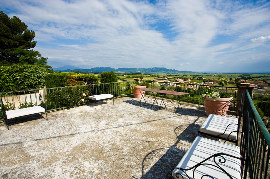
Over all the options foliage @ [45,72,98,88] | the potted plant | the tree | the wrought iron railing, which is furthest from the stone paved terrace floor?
the tree

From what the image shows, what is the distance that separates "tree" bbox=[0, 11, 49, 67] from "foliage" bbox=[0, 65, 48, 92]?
692 inches

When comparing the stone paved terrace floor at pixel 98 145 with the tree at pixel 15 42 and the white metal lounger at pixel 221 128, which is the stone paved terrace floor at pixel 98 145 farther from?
the tree at pixel 15 42

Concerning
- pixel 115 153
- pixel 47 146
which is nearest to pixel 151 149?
pixel 115 153

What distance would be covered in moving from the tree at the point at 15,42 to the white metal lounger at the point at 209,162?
26.3 m

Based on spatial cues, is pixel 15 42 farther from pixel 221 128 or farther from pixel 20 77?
pixel 221 128

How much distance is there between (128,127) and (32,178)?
2700mm

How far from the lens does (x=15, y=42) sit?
68.7ft

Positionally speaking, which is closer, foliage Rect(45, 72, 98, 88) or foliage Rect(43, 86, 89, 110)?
foliage Rect(43, 86, 89, 110)

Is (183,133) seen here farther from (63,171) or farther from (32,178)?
(32,178)

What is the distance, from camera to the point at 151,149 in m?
3.39

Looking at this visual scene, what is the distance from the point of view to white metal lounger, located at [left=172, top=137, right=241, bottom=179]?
179cm

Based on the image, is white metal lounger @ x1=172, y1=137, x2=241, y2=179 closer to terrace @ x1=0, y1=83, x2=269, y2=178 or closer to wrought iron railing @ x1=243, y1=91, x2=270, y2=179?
wrought iron railing @ x1=243, y1=91, x2=270, y2=179

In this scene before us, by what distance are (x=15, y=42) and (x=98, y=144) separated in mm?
25401

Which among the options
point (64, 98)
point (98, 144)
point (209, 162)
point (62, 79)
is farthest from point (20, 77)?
point (209, 162)
